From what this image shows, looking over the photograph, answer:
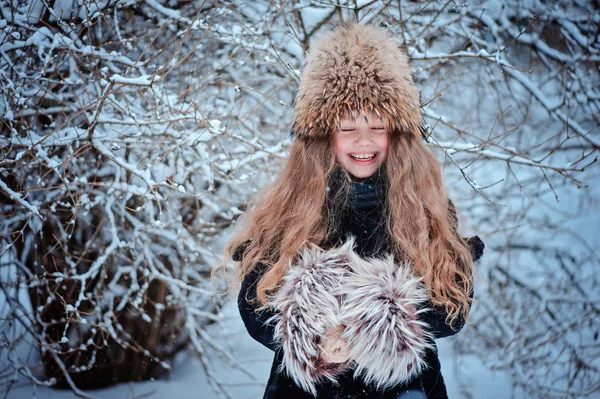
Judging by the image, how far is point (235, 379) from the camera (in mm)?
4387

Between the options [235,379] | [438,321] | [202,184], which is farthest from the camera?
[235,379]

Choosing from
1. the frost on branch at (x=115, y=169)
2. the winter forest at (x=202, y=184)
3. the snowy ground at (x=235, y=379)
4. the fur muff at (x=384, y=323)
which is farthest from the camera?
the snowy ground at (x=235, y=379)

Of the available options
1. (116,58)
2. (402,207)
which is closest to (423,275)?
(402,207)

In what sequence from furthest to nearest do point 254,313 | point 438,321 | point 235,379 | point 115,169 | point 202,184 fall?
point 235,379 → point 202,184 → point 115,169 → point 254,313 → point 438,321

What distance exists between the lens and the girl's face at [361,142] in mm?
1895

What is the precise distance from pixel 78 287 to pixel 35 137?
57.6 inches

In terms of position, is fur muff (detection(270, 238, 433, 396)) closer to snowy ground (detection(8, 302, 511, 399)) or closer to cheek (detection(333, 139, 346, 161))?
cheek (detection(333, 139, 346, 161))

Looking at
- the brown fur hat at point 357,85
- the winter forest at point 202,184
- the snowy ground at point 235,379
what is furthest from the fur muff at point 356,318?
the snowy ground at point 235,379

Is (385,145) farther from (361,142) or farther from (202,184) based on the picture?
(202,184)

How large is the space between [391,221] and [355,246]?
0.59ft

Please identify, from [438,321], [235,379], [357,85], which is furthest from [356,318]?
[235,379]

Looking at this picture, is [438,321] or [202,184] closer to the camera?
[438,321]

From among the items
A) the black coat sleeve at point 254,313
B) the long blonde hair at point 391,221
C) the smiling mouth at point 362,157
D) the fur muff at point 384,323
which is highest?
the smiling mouth at point 362,157

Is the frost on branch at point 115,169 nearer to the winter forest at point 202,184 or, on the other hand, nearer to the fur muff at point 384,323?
the winter forest at point 202,184
